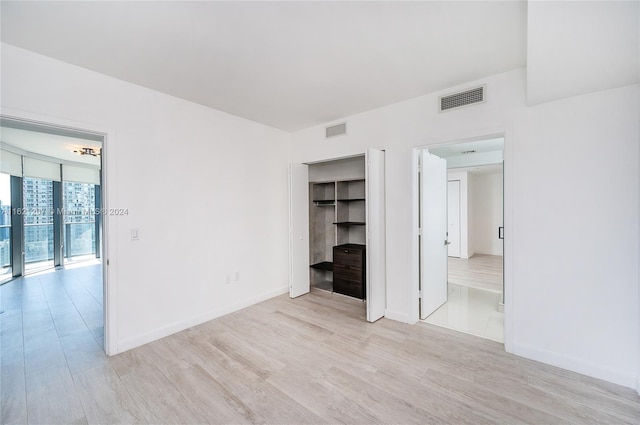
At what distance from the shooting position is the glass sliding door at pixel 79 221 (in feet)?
20.5

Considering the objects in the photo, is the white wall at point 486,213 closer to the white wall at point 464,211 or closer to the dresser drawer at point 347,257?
the white wall at point 464,211

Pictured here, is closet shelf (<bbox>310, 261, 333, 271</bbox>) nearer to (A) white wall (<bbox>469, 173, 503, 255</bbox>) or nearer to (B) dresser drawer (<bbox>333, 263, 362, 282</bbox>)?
(B) dresser drawer (<bbox>333, 263, 362, 282</bbox>)

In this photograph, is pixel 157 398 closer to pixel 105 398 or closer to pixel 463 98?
pixel 105 398

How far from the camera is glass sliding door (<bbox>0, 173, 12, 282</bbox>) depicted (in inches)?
180

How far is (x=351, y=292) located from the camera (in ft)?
13.1

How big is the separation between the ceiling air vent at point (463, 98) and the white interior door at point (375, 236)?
90 cm

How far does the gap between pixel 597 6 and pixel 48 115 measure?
408cm

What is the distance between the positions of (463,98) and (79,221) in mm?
9110

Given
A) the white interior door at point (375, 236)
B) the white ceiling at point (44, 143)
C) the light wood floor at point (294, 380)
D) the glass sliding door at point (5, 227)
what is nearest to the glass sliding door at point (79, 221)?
the white ceiling at point (44, 143)

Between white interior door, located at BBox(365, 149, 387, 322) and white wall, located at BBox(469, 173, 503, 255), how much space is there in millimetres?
5745

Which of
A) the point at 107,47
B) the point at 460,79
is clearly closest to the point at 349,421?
the point at 460,79

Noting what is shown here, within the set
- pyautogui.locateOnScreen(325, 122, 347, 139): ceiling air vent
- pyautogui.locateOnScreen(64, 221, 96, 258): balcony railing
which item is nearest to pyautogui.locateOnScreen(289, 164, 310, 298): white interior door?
pyautogui.locateOnScreen(325, 122, 347, 139): ceiling air vent

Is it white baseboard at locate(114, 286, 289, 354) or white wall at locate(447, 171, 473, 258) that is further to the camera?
white wall at locate(447, 171, 473, 258)

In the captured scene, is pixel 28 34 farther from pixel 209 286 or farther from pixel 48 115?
pixel 209 286
